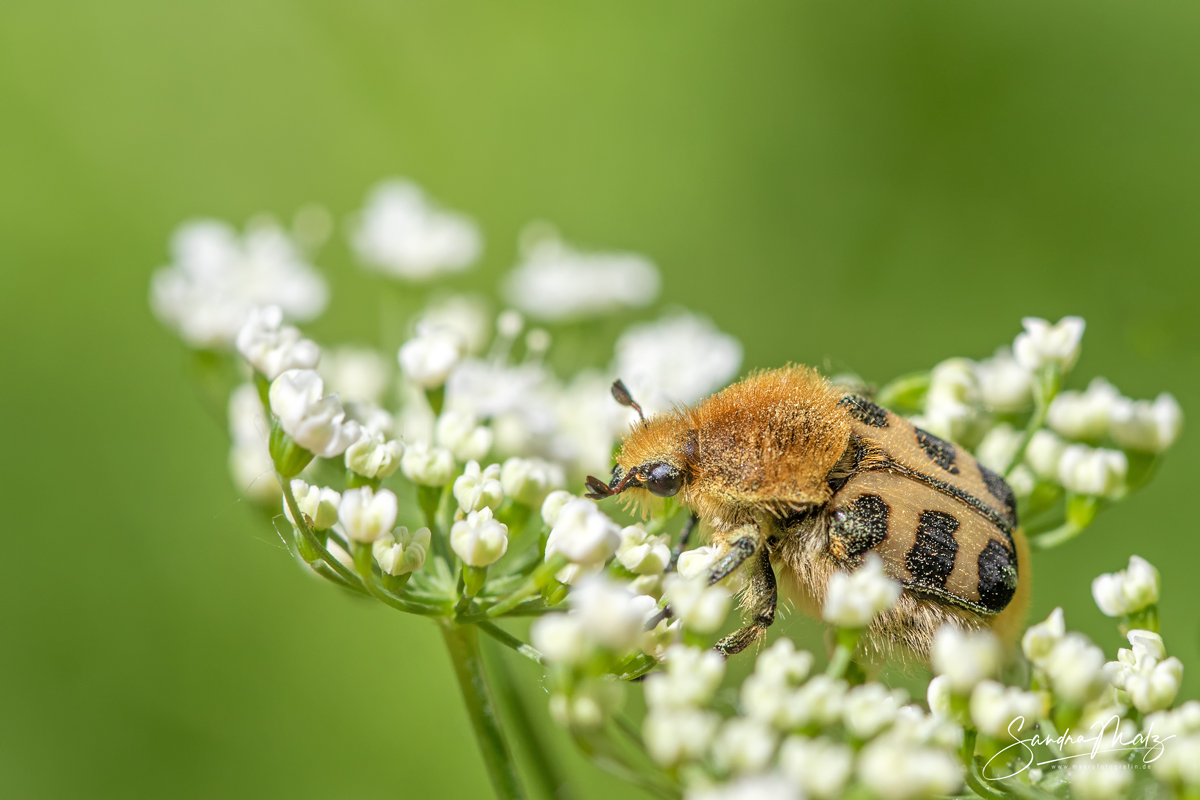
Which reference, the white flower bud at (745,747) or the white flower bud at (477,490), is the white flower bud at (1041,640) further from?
the white flower bud at (477,490)

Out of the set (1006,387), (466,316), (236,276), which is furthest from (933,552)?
(236,276)

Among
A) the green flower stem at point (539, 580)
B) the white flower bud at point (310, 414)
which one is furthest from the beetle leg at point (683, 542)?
the white flower bud at point (310, 414)

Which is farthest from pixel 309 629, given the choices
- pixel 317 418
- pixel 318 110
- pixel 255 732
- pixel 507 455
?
pixel 318 110

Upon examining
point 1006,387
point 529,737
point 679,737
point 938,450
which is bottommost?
point 679,737

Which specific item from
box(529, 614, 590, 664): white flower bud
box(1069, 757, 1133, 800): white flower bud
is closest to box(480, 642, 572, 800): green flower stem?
box(529, 614, 590, 664): white flower bud

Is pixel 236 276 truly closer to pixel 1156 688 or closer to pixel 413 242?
pixel 413 242
